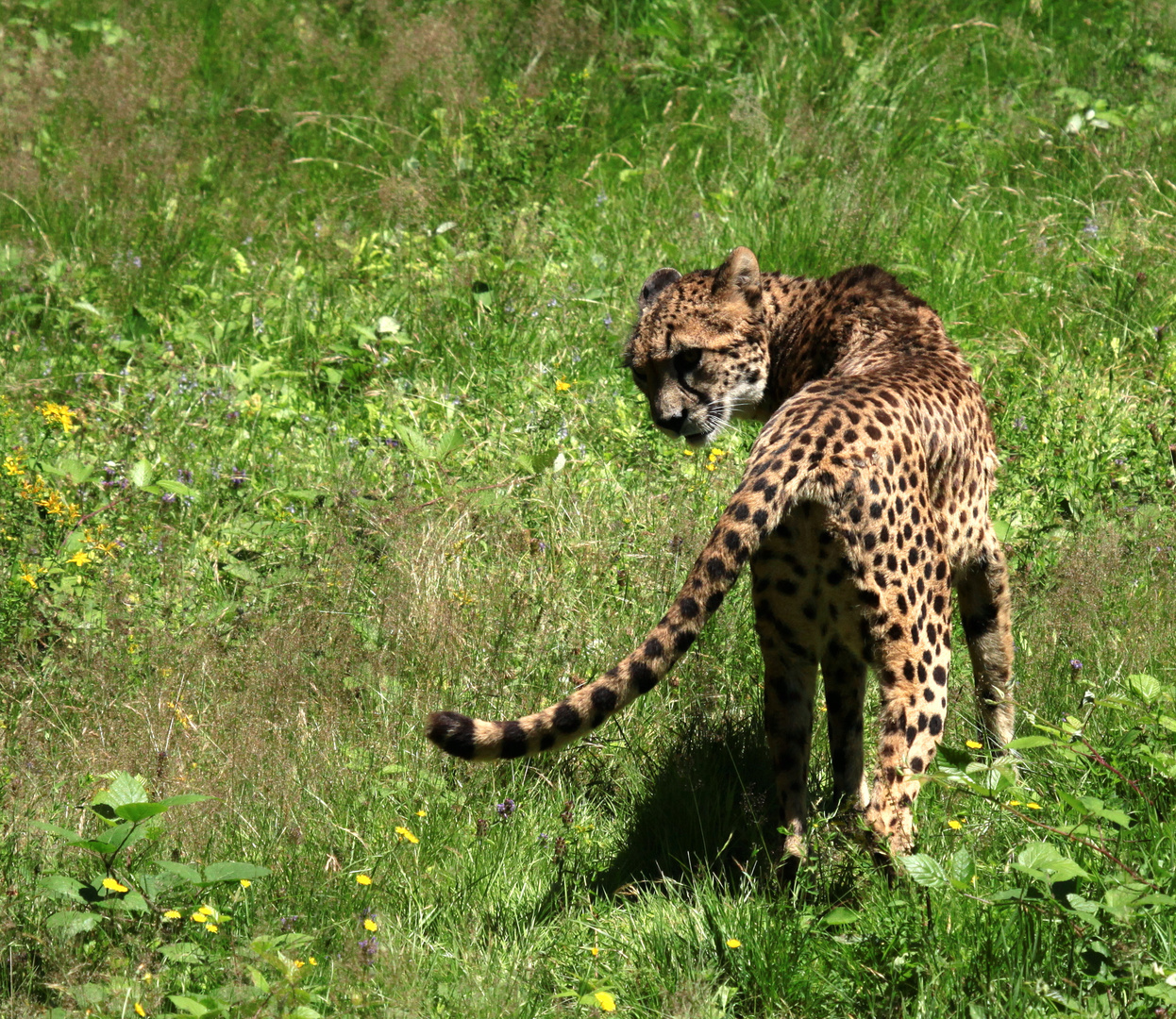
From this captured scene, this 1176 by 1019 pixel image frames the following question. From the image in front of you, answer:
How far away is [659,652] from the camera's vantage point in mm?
3137

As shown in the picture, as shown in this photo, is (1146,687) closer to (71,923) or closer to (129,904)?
(129,904)

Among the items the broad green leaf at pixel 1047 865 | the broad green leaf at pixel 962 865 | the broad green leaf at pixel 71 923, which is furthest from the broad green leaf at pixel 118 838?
the broad green leaf at pixel 1047 865

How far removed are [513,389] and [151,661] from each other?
2.22m

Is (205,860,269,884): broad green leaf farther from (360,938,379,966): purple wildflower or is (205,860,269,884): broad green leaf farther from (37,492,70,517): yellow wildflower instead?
(37,492,70,517): yellow wildflower

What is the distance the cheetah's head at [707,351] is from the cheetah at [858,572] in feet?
0.74

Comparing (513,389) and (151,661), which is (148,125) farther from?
(151,661)

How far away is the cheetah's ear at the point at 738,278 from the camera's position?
4.61m

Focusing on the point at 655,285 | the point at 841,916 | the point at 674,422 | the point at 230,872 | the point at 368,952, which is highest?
the point at 655,285

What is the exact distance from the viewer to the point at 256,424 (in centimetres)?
590

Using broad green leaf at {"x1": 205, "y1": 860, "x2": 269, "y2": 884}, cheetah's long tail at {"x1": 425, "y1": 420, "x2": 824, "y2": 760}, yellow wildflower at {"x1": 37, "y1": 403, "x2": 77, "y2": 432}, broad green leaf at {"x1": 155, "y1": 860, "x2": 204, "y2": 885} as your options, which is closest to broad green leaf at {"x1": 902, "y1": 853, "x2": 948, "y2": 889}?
cheetah's long tail at {"x1": 425, "y1": 420, "x2": 824, "y2": 760}

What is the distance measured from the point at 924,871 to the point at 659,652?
0.77 m

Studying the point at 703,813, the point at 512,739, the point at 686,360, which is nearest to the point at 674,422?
the point at 686,360

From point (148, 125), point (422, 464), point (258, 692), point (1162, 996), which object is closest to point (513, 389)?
point (422, 464)

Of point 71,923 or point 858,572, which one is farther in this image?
point 858,572
